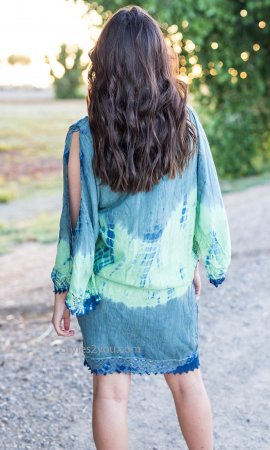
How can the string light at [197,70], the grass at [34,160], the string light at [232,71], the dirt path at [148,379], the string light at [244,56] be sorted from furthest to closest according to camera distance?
1. the grass at [34,160]
2. the string light at [232,71]
3. the string light at [244,56]
4. the string light at [197,70]
5. the dirt path at [148,379]

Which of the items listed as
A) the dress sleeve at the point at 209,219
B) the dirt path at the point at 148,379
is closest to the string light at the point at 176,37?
the dirt path at the point at 148,379

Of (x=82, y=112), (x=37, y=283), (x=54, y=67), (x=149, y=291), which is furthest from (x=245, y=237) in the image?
(x=82, y=112)

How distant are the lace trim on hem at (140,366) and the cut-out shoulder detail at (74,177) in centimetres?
43

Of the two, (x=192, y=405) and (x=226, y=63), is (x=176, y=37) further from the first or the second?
(x=192, y=405)

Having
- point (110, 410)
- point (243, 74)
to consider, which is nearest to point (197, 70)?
point (243, 74)

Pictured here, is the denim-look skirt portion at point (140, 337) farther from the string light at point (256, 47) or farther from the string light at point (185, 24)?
the string light at point (256, 47)

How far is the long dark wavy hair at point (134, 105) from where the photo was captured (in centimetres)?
199

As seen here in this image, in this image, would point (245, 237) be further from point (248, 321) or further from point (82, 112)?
point (82, 112)

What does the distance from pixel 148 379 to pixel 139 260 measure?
1448 mm

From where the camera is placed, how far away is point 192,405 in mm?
2270

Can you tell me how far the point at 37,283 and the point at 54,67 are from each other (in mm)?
2689

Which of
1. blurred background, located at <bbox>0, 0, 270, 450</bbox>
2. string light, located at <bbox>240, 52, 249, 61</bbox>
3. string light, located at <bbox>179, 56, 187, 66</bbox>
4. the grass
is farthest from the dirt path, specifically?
the grass

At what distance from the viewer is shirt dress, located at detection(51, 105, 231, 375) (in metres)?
2.11

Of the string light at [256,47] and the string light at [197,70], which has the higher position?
the string light at [256,47]
